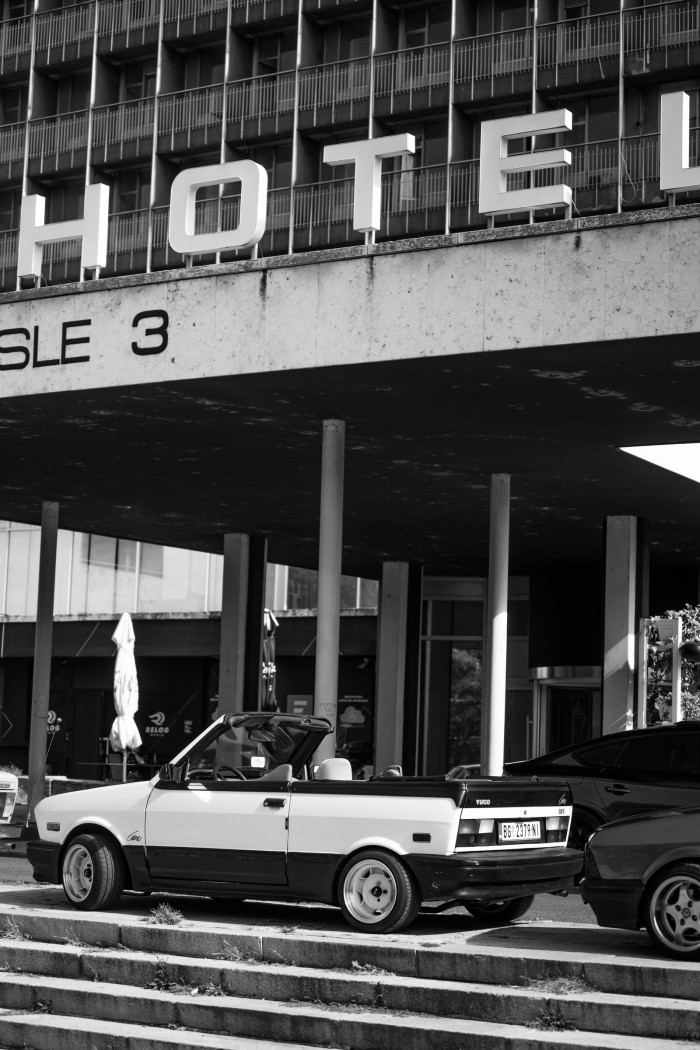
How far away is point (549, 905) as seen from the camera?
12922 millimetres

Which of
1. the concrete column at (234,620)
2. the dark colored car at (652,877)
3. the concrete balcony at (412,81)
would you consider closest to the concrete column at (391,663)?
the concrete column at (234,620)

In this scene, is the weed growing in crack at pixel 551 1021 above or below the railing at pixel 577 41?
below

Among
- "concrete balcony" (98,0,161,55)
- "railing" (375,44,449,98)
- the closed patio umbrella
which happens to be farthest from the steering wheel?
"concrete balcony" (98,0,161,55)

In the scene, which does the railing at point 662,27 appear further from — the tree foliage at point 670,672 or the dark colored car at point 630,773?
the dark colored car at point 630,773

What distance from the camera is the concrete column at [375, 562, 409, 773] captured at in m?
31.9

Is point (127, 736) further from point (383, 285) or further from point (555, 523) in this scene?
point (383, 285)

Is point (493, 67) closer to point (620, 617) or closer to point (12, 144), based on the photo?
point (12, 144)

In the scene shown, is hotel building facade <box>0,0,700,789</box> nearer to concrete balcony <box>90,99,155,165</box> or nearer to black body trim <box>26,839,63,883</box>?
concrete balcony <box>90,99,155,165</box>

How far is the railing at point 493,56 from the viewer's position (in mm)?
44188

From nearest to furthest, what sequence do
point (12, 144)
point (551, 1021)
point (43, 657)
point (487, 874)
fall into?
1. point (551, 1021)
2. point (487, 874)
3. point (43, 657)
4. point (12, 144)

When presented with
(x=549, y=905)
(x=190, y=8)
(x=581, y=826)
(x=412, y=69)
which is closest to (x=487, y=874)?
(x=549, y=905)

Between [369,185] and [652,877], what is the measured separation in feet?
28.3

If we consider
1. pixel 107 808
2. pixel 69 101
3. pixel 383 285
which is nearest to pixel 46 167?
pixel 69 101

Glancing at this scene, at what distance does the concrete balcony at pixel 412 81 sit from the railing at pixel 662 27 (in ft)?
18.8
